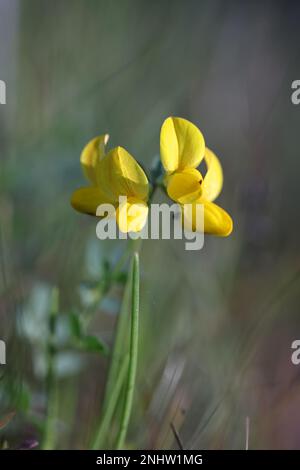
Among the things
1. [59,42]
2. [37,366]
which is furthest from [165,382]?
[59,42]

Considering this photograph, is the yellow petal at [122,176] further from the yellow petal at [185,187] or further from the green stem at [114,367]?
the green stem at [114,367]

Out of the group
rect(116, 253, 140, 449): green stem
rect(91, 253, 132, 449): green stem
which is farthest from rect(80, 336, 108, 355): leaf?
rect(116, 253, 140, 449): green stem

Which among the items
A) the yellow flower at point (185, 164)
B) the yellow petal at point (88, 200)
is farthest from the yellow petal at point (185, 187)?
the yellow petal at point (88, 200)

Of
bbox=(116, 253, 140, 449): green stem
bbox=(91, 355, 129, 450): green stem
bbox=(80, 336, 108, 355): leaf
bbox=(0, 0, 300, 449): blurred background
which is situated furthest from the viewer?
bbox=(0, 0, 300, 449): blurred background

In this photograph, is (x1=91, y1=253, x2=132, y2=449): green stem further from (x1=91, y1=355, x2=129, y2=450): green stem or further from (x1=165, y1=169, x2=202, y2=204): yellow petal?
(x1=165, y1=169, x2=202, y2=204): yellow petal

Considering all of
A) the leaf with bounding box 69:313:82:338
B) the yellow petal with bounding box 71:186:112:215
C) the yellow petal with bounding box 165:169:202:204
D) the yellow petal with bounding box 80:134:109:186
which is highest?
the yellow petal with bounding box 80:134:109:186

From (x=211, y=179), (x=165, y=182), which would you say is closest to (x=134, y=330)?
(x=165, y=182)

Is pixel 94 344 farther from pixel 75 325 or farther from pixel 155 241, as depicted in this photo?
pixel 155 241
